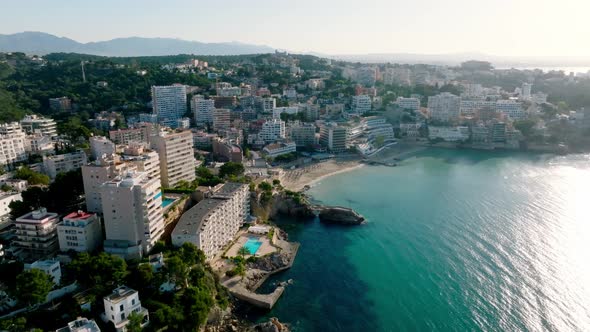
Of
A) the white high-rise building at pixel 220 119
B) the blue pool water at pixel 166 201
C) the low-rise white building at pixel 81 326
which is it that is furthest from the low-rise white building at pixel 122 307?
the white high-rise building at pixel 220 119

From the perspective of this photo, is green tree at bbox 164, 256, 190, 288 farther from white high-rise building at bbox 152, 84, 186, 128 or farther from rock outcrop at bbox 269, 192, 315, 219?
white high-rise building at bbox 152, 84, 186, 128

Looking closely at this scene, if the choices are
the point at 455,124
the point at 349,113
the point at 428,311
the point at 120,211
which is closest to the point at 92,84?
the point at 349,113

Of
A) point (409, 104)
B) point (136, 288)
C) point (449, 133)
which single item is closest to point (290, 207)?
point (136, 288)

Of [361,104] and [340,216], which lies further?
[361,104]

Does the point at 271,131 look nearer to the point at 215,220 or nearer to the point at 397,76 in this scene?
the point at 215,220

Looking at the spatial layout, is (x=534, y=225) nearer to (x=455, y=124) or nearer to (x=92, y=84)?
(x=455, y=124)

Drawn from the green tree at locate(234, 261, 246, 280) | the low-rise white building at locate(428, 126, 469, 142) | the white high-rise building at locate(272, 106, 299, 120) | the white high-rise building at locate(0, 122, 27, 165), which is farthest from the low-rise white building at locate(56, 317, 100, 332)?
the low-rise white building at locate(428, 126, 469, 142)

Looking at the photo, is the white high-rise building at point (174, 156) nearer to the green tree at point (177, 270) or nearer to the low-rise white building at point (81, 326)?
the green tree at point (177, 270)
